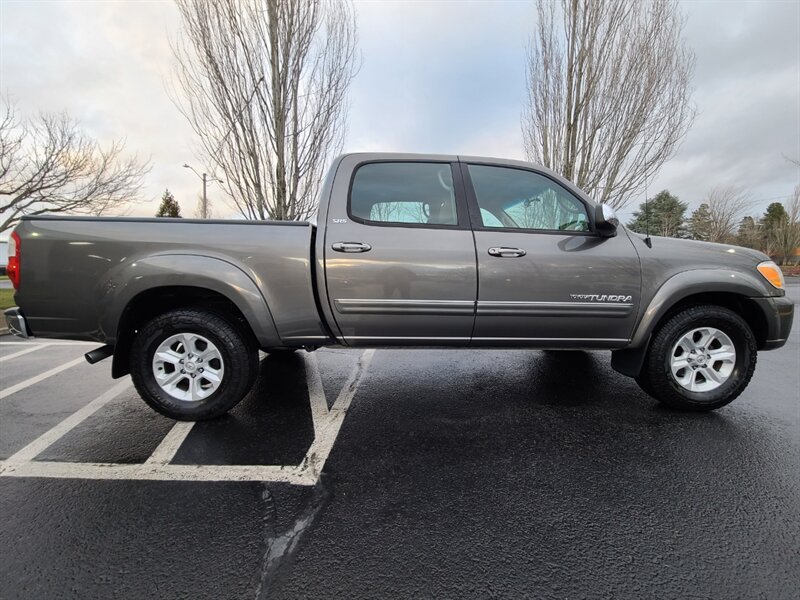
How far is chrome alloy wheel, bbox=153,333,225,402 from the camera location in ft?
9.43

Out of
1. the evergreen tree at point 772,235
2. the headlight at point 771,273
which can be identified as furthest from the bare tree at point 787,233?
the headlight at point 771,273

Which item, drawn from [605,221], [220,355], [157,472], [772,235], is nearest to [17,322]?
[220,355]

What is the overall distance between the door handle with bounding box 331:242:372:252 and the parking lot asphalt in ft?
4.18

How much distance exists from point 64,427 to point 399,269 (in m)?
2.71

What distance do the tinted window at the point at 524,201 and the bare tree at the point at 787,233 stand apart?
36.4 meters

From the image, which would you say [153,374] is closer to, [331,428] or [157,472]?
[157,472]

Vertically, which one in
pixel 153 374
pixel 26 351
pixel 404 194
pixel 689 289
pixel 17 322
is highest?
pixel 404 194

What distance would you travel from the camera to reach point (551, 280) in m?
2.89

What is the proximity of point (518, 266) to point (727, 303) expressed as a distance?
6.03 feet

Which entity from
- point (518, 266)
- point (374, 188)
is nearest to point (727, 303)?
point (518, 266)

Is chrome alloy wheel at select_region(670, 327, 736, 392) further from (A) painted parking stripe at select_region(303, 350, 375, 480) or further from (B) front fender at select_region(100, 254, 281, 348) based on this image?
(B) front fender at select_region(100, 254, 281, 348)

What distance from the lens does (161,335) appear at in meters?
2.84

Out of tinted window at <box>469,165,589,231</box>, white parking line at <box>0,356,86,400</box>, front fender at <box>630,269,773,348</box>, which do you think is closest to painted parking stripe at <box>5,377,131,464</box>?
white parking line at <box>0,356,86,400</box>

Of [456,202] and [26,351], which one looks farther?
[26,351]
